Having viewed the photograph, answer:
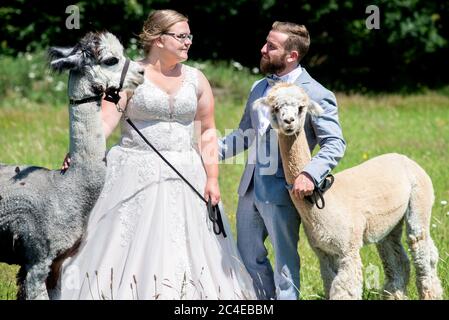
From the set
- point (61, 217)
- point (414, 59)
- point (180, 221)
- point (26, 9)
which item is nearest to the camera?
point (61, 217)

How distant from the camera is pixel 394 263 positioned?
624cm

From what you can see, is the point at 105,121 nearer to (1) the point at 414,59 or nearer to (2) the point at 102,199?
(2) the point at 102,199

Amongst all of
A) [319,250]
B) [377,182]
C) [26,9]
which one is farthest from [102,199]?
[26,9]

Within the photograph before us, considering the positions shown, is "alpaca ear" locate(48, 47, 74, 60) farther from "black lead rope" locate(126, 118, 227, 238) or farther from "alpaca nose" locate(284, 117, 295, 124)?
"alpaca nose" locate(284, 117, 295, 124)

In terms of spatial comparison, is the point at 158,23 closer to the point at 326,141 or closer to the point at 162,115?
the point at 162,115

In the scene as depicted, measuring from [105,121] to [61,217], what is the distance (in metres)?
0.92

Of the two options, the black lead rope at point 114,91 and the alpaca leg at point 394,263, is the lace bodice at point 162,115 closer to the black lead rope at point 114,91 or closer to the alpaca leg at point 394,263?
the black lead rope at point 114,91

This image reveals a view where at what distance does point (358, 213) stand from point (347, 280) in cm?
47

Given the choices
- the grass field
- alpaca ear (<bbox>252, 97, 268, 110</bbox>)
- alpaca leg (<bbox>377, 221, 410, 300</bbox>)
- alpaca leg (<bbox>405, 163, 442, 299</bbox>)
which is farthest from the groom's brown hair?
the grass field

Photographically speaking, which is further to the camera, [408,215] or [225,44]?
[225,44]

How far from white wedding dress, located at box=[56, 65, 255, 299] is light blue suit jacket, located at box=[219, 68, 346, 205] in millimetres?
421

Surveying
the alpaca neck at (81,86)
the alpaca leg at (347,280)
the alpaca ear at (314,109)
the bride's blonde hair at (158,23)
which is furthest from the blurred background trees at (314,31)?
the alpaca neck at (81,86)

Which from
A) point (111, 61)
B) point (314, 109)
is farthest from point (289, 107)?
point (111, 61)
